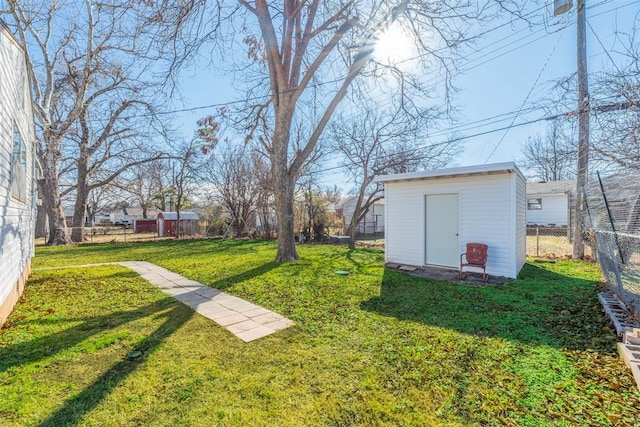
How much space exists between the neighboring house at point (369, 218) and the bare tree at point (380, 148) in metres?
4.25

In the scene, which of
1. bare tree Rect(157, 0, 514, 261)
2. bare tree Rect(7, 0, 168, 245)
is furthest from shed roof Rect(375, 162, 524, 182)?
bare tree Rect(7, 0, 168, 245)

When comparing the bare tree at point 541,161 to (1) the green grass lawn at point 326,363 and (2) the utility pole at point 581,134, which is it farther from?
(1) the green grass lawn at point 326,363

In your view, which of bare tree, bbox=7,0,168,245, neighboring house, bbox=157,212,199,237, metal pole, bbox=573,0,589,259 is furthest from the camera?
neighboring house, bbox=157,212,199,237

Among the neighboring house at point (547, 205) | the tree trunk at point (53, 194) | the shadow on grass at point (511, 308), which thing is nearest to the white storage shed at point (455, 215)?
the shadow on grass at point (511, 308)

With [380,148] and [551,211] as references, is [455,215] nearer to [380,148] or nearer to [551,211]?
[380,148]

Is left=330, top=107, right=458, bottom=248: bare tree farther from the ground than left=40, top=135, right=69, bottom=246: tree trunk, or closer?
farther from the ground

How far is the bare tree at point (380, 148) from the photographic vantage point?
12.6 meters

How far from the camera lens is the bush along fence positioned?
2.96 meters

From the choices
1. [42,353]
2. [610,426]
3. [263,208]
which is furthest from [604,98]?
[263,208]

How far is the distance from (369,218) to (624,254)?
2184 cm

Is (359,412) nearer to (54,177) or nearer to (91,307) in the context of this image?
(91,307)

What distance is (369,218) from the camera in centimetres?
2548

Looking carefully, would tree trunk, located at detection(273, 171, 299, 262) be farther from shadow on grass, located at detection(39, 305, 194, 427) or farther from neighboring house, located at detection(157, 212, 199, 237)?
neighboring house, located at detection(157, 212, 199, 237)

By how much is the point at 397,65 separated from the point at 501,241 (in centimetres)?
527
